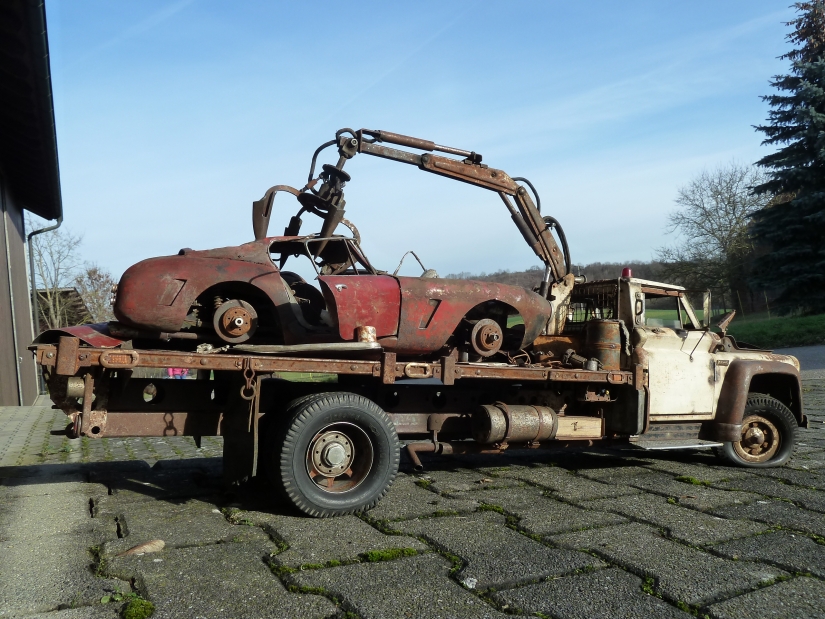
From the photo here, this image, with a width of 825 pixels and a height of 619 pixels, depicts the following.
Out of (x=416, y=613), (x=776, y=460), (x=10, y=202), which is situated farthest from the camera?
(x=10, y=202)

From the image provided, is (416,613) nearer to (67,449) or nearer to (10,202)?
(67,449)

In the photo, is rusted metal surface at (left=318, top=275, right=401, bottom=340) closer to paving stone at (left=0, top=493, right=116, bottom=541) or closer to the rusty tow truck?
the rusty tow truck

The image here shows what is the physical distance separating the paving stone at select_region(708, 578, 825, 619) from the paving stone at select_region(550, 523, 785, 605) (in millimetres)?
91

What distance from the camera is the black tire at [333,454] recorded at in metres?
5.32

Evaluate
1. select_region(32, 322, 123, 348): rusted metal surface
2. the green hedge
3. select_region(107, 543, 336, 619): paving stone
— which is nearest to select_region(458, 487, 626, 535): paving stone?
select_region(107, 543, 336, 619): paving stone

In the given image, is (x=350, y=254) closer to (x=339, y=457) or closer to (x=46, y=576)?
(x=339, y=457)

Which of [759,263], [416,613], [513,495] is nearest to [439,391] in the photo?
[513,495]

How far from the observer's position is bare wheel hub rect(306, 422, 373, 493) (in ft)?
18.2

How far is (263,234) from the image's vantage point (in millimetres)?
6691

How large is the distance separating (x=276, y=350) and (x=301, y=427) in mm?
617

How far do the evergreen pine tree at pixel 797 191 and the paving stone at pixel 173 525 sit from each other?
24443 millimetres

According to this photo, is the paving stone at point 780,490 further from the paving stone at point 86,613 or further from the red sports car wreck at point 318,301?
the paving stone at point 86,613

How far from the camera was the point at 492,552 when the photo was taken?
4.47m

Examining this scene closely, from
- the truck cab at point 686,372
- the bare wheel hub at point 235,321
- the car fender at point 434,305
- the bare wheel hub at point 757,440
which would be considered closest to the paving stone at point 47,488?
the bare wheel hub at point 235,321
